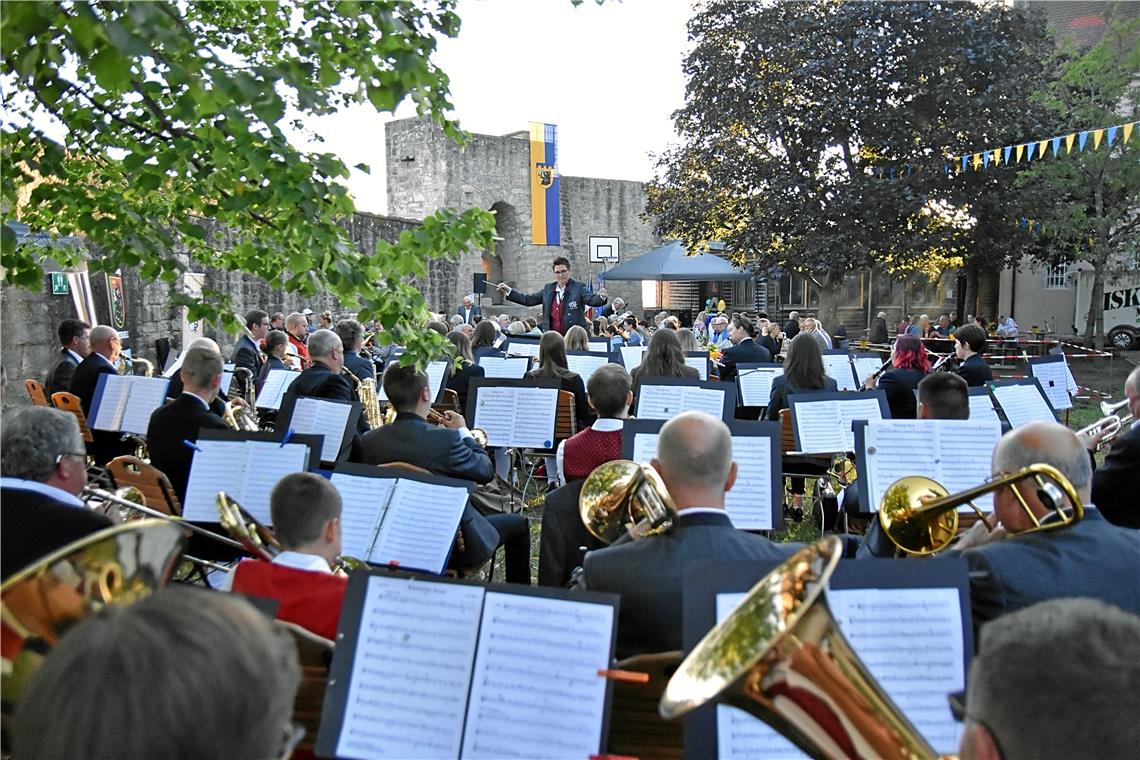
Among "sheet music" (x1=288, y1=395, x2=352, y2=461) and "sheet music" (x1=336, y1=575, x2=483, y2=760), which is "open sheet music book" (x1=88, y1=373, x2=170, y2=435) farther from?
"sheet music" (x1=336, y1=575, x2=483, y2=760)

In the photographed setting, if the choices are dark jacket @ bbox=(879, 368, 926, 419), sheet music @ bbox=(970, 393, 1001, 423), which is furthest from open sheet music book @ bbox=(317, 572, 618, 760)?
dark jacket @ bbox=(879, 368, 926, 419)

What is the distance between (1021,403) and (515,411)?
11.4 ft

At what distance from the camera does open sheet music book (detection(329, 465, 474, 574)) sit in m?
3.88

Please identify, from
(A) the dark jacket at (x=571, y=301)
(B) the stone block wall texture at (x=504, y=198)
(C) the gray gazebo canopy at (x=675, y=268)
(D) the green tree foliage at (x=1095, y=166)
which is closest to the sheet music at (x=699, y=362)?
(A) the dark jacket at (x=571, y=301)

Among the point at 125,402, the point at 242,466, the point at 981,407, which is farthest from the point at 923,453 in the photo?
the point at 125,402

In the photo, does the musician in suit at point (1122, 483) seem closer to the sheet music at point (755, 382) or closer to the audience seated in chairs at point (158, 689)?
the sheet music at point (755, 382)

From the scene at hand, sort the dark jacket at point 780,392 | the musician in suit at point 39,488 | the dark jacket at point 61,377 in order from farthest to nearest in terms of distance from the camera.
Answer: the dark jacket at point 61,377 < the dark jacket at point 780,392 < the musician in suit at point 39,488

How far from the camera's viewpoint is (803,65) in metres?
21.9

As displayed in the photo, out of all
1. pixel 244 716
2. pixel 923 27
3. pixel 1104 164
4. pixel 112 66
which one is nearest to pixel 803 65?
pixel 923 27

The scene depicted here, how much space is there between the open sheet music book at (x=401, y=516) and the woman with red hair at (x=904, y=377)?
14.8ft

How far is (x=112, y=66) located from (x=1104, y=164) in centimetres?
2440

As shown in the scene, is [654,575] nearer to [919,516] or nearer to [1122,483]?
[919,516]

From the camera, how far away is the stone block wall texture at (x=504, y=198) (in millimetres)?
26812

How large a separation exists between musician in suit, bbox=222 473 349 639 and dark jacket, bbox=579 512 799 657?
775 mm
